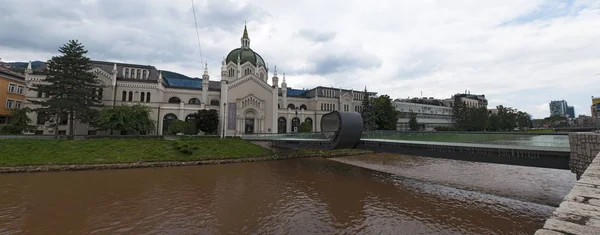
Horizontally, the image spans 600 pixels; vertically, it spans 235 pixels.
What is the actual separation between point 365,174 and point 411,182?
448cm

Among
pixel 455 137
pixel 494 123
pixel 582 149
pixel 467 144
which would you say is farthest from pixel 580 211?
pixel 494 123

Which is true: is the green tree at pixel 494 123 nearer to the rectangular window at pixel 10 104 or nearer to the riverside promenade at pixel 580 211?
the riverside promenade at pixel 580 211

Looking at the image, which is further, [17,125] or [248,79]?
[248,79]

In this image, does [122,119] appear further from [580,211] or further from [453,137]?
[580,211]

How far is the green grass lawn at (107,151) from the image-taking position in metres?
24.0

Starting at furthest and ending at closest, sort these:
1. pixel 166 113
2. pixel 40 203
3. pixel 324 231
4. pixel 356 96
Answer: pixel 356 96 → pixel 166 113 → pixel 40 203 → pixel 324 231

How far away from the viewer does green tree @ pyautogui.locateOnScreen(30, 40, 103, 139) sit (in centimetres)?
3303

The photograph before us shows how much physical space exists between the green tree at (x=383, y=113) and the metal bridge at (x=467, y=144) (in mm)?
33702

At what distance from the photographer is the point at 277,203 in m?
13.5

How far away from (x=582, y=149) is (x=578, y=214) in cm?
1099

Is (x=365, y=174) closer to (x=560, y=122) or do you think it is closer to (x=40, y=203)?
(x=40, y=203)

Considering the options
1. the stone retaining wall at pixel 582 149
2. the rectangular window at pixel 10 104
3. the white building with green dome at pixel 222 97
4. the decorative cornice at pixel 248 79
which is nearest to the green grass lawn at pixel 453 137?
the stone retaining wall at pixel 582 149

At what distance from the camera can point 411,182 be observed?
Answer: 18.9m

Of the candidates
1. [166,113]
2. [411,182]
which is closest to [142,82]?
[166,113]
